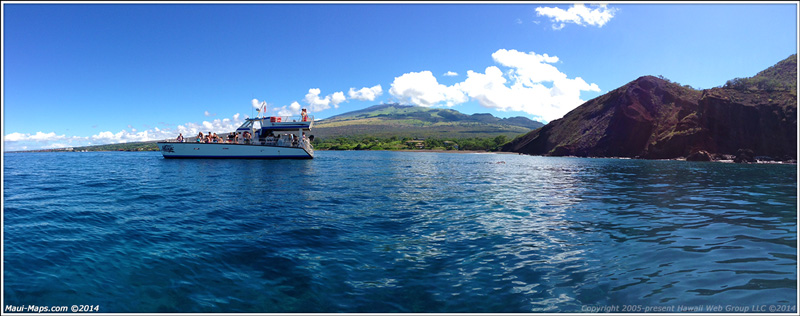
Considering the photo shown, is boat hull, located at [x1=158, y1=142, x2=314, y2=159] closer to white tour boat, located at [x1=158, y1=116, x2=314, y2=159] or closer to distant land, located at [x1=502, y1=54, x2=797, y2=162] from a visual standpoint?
white tour boat, located at [x1=158, y1=116, x2=314, y2=159]

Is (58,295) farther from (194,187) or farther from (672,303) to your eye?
(194,187)

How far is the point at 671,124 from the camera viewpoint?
89.0 m

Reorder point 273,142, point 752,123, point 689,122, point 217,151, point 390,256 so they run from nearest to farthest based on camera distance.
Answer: point 390,256
point 217,151
point 273,142
point 752,123
point 689,122

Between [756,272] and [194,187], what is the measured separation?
23.9 meters

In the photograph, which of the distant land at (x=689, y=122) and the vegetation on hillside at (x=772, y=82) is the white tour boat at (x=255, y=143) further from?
the vegetation on hillside at (x=772, y=82)

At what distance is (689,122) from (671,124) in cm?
635

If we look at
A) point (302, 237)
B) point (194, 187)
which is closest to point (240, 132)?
point (194, 187)

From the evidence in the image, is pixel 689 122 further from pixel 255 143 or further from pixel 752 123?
pixel 255 143

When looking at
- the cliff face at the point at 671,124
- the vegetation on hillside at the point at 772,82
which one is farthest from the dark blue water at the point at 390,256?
the vegetation on hillside at the point at 772,82

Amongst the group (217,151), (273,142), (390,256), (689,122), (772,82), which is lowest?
(390,256)

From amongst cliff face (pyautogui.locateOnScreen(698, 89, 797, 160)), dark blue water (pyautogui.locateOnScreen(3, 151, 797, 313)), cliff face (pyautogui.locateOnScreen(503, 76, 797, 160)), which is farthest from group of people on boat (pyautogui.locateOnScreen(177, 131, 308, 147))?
cliff face (pyautogui.locateOnScreen(698, 89, 797, 160))

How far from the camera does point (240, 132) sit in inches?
2351

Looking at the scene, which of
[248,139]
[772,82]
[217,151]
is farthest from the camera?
[772,82]

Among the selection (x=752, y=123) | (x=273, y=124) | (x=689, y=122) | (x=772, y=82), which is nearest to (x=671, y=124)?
A: (x=689, y=122)
